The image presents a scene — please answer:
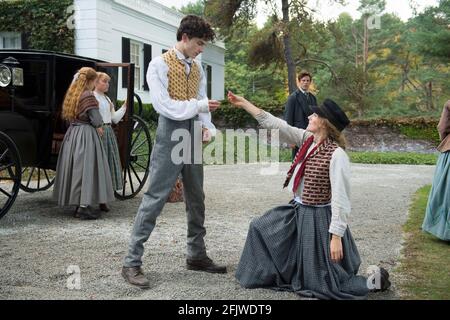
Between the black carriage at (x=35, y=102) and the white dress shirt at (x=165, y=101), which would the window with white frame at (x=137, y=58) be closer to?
→ the black carriage at (x=35, y=102)

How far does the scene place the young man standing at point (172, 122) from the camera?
3.56 metres

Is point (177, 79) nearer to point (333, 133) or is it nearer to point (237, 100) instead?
point (237, 100)

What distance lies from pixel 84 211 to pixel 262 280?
3.04 m

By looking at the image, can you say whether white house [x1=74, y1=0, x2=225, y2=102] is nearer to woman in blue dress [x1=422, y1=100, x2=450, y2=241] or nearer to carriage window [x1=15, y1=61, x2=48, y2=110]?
carriage window [x1=15, y1=61, x2=48, y2=110]

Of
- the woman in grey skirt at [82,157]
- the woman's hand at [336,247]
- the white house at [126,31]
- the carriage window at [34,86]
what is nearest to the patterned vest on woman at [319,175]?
the woman's hand at [336,247]

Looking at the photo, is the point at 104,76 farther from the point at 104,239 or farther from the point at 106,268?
the point at 106,268

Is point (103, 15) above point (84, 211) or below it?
above

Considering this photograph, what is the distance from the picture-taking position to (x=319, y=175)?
3498 millimetres

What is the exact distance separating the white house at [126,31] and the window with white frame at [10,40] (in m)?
1.76

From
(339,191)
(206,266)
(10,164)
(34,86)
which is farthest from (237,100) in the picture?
(34,86)

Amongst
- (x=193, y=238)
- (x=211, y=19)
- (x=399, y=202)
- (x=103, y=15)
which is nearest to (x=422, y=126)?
(x=211, y=19)

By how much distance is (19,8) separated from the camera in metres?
15.8

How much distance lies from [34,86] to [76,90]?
0.61 metres

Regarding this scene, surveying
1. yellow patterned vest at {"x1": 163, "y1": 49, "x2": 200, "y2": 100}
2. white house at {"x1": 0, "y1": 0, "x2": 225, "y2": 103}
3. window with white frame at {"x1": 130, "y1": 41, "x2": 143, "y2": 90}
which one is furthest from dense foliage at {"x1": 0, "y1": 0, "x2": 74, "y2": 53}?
yellow patterned vest at {"x1": 163, "y1": 49, "x2": 200, "y2": 100}
